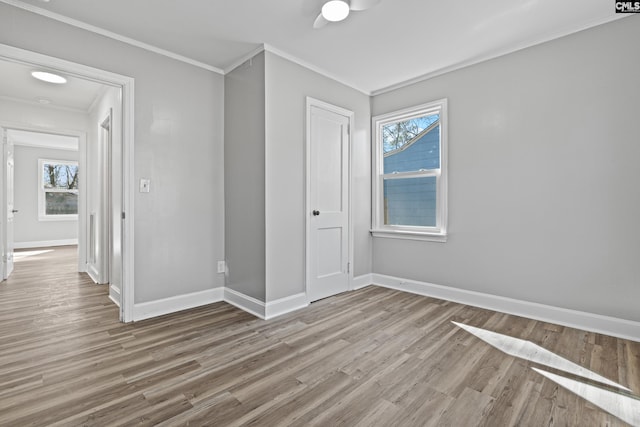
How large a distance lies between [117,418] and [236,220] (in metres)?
2.05

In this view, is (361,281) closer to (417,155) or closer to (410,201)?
(410,201)

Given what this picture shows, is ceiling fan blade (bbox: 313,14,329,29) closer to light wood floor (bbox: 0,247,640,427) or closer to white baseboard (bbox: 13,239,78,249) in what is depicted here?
light wood floor (bbox: 0,247,640,427)

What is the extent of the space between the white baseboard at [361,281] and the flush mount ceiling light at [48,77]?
14.1 ft

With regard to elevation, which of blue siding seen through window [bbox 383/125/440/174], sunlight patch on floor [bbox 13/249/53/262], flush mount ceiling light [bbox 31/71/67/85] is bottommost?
sunlight patch on floor [bbox 13/249/53/262]

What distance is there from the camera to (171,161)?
3.13 meters

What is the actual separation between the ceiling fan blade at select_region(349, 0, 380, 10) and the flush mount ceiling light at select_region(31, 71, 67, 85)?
140 inches

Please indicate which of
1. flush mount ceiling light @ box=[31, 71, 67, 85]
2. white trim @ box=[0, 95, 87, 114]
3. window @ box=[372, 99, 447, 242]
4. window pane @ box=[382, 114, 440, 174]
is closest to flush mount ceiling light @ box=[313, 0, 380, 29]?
window @ box=[372, 99, 447, 242]

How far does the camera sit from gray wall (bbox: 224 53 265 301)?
3.02 m

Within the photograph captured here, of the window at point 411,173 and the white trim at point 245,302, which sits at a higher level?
the window at point 411,173

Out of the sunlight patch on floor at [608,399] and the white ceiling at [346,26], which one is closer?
the sunlight patch on floor at [608,399]

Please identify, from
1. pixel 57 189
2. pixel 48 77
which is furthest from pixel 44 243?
pixel 48 77

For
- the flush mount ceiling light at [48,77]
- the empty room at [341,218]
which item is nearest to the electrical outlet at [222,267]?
the empty room at [341,218]

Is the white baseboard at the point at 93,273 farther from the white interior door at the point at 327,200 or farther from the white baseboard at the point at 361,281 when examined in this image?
the white baseboard at the point at 361,281

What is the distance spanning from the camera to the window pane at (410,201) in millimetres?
3705
